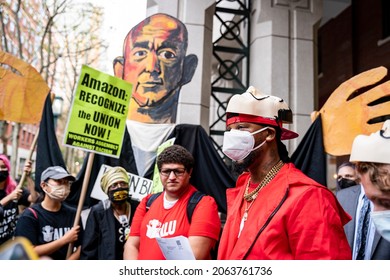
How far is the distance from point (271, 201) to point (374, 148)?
54 cm

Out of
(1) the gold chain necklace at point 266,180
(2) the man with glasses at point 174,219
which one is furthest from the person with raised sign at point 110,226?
(1) the gold chain necklace at point 266,180

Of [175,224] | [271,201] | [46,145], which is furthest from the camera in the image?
[46,145]

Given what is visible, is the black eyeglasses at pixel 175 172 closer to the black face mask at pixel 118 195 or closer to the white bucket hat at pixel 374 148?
the black face mask at pixel 118 195

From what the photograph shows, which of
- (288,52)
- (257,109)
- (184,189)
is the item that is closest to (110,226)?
(184,189)

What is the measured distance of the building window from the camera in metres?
7.41

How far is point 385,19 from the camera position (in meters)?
7.69

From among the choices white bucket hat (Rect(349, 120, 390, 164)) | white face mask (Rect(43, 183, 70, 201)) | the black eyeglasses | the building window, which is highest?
the building window

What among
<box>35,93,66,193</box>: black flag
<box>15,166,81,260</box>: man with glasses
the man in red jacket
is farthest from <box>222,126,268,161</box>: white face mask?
<box>35,93,66,193</box>: black flag

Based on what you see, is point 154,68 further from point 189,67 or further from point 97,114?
point 97,114

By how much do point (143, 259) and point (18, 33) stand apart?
14.8ft

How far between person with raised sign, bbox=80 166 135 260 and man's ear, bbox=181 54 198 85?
183 cm

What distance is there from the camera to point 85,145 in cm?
352

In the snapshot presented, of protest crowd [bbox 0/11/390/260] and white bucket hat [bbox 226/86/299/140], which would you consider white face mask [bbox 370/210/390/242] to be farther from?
white bucket hat [bbox 226/86/299/140]
